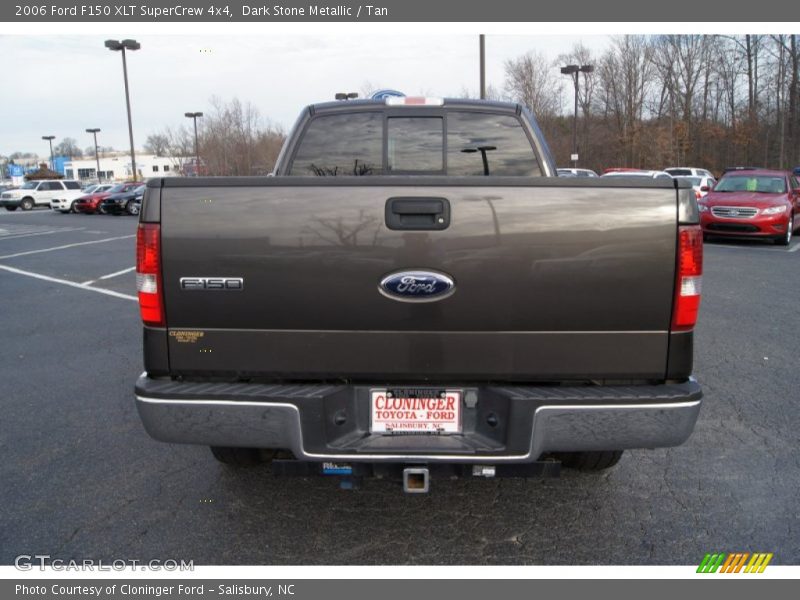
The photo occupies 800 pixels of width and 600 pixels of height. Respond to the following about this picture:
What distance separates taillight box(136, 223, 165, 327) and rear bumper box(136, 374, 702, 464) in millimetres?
308

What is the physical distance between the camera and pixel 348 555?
113 inches

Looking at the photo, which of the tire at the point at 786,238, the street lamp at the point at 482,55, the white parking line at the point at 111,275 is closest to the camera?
the white parking line at the point at 111,275

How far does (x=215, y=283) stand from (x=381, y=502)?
1527 mm

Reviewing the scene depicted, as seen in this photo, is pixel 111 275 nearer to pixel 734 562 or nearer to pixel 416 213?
pixel 416 213

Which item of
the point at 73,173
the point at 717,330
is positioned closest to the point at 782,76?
the point at 717,330

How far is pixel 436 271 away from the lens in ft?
8.30

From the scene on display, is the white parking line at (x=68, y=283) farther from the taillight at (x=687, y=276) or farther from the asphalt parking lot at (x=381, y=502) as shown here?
the taillight at (x=687, y=276)

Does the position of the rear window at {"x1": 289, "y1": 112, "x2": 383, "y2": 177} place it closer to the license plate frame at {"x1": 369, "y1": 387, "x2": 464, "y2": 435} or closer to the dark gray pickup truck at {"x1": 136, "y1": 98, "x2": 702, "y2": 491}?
the dark gray pickup truck at {"x1": 136, "y1": 98, "x2": 702, "y2": 491}

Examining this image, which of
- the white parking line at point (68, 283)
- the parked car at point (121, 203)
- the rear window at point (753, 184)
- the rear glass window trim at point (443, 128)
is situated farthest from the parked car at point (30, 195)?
the rear glass window trim at point (443, 128)

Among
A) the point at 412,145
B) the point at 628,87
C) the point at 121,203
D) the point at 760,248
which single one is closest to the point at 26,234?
the point at 121,203

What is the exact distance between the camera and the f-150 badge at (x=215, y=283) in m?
2.56

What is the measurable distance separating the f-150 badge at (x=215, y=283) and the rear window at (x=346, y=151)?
6.01ft

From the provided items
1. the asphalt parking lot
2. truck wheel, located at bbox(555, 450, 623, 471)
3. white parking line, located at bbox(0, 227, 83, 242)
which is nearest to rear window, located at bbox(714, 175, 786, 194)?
the asphalt parking lot

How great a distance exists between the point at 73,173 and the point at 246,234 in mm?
137116
